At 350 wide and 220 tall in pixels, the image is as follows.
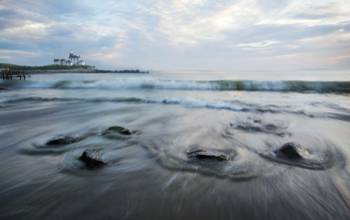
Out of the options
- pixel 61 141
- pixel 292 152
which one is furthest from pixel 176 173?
pixel 61 141

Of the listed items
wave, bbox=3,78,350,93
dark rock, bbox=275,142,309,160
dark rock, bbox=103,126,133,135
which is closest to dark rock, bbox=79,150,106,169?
dark rock, bbox=103,126,133,135

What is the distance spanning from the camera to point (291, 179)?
3.24 meters

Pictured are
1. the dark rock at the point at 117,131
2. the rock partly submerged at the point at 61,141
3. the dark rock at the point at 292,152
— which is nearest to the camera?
the dark rock at the point at 292,152

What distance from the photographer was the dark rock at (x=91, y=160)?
3.63m

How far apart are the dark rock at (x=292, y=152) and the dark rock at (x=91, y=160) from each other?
131 inches

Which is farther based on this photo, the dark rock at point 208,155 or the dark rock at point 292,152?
the dark rock at point 292,152

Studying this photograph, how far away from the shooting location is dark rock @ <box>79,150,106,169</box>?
143 inches

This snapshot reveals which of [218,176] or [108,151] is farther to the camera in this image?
[108,151]

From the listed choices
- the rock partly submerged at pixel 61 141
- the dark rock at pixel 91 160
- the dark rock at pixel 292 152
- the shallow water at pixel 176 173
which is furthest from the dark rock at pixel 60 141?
the dark rock at pixel 292 152

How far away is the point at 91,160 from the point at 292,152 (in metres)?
3.72

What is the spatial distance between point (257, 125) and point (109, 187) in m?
4.96

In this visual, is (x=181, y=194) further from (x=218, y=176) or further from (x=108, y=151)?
(x=108, y=151)

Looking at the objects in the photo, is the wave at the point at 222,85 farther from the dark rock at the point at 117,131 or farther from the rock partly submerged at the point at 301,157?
the rock partly submerged at the point at 301,157

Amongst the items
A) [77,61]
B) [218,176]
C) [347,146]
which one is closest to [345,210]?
[218,176]
